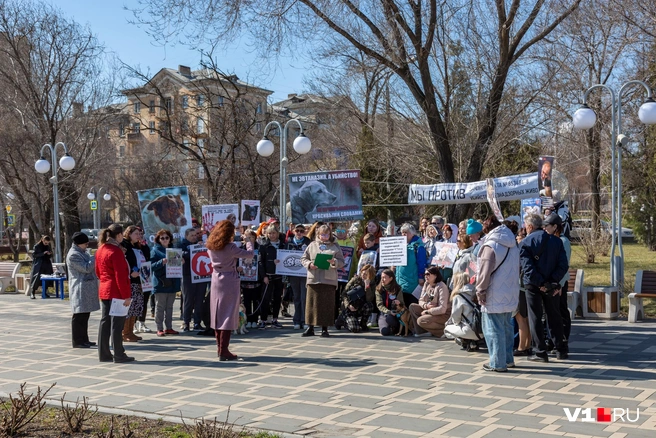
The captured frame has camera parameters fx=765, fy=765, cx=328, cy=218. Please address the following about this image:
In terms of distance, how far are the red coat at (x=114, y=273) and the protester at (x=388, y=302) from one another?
4123 millimetres

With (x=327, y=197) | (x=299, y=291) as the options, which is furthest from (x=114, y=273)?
(x=327, y=197)

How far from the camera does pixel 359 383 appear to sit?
8.48m

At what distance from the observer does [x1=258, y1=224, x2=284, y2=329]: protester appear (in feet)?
43.9

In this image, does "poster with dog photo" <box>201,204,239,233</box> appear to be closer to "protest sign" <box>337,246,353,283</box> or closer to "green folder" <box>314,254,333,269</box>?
"protest sign" <box>337,246,353,283</box>

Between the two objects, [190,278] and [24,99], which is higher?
[24,99]

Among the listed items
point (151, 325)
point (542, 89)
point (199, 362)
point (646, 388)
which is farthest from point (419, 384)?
point (542, 89)

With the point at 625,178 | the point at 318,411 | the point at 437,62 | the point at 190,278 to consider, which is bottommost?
the point at 318,411

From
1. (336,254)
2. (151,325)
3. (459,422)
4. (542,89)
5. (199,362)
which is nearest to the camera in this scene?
(459,422)

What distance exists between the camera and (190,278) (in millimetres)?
13102

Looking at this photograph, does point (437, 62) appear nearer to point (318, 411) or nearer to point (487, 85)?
point (487, 85)

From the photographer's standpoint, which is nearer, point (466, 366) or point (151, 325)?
point (466, 366)

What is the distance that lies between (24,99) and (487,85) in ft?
58.6

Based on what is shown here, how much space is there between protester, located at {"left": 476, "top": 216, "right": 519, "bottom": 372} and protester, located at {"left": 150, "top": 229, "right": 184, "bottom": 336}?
5.87 m

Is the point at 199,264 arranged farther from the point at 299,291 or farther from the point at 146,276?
the point at 299,291
